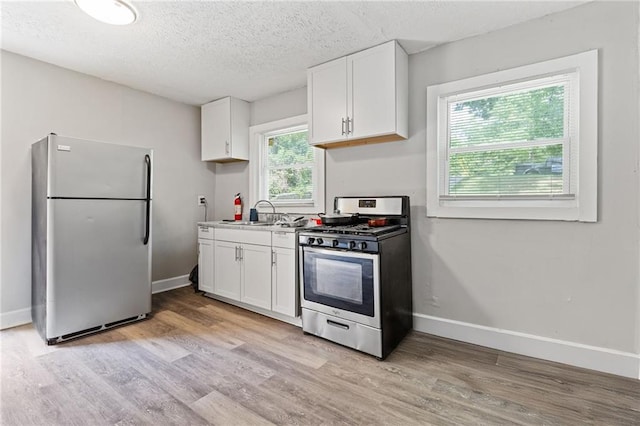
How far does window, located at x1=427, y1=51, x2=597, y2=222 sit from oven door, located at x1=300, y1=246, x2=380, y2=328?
34.0 inches

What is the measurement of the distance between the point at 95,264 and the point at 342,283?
7.08ft

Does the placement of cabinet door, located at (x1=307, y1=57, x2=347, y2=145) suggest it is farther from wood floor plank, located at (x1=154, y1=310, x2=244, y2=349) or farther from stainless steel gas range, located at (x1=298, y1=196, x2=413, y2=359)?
wood floor plank, located at (x1=154, y1=310, x2=244, y2=349)

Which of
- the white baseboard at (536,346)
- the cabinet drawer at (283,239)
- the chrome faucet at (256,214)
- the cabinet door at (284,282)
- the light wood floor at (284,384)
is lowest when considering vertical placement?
the light wood floor at (284,384)

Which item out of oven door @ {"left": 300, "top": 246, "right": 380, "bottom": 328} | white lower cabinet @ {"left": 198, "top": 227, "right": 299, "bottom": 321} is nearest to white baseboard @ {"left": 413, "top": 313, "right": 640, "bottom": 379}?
oven door @ {"left": 300, "top": 246, "right": 380, "bottom": 328}

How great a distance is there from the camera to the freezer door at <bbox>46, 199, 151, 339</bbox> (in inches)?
95.9

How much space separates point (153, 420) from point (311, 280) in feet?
4.56

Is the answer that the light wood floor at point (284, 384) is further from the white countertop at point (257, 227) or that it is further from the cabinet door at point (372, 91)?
the cabinet door at point (372, 91)

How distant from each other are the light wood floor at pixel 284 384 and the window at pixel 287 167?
1598 mm

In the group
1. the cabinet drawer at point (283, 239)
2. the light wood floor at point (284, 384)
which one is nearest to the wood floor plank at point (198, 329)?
the light wood floor at point (284, 384)

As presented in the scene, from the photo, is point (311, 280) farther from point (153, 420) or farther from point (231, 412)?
point (153, 420)

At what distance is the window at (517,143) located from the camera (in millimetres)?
2082

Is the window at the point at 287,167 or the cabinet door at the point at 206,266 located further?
the cabinet door at the point at 206,266

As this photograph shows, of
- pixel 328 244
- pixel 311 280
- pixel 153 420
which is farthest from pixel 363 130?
pixel 153 420

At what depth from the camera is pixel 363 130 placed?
268 centimetres
